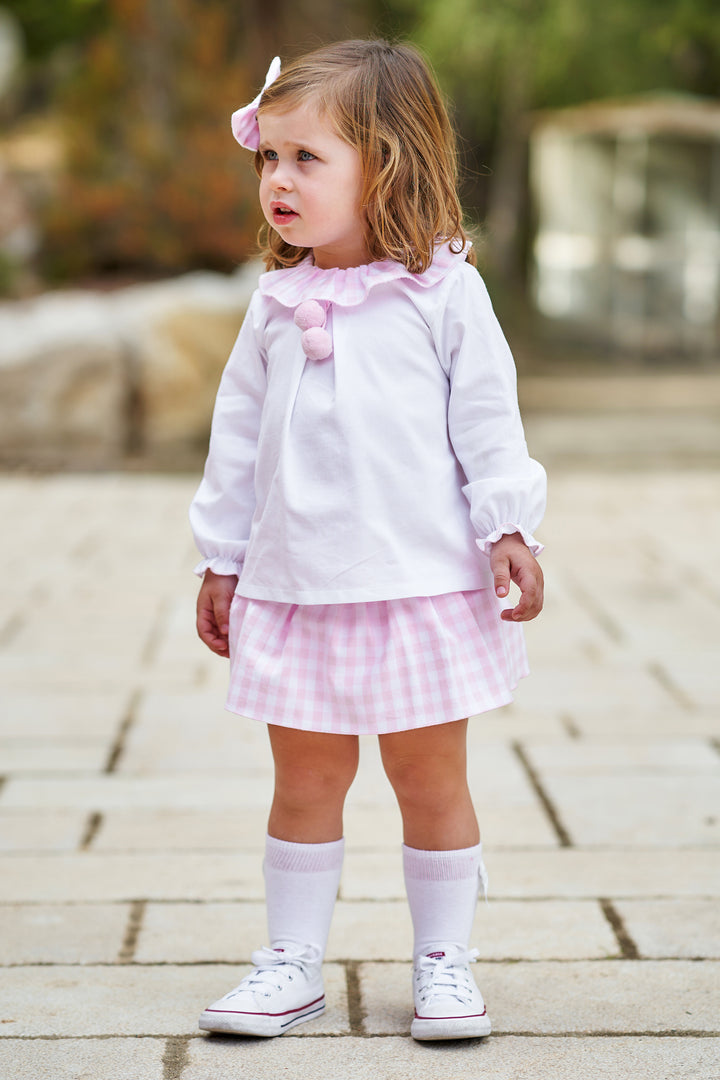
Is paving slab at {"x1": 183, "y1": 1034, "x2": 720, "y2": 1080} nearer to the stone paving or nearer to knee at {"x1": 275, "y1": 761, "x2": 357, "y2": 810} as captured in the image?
the stone paving

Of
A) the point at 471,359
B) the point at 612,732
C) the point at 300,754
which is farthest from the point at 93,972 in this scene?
the point at 612,732

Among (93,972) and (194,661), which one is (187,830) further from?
(194,661)

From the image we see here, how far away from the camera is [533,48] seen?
1339 cm

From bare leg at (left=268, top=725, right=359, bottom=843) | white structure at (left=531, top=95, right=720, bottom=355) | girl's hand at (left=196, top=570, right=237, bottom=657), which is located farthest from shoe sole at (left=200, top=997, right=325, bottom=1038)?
white structure at (left=531, top=95, right=720, bottom=355)

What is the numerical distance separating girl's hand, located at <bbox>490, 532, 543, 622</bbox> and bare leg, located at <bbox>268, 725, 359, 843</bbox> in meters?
0.31

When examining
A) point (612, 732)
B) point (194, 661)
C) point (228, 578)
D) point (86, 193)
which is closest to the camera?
point (228, 578)

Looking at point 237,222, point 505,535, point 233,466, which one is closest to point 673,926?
→ point 505,535

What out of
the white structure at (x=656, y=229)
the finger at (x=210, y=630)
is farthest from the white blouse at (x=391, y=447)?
the white structure at (x=656, y=229)

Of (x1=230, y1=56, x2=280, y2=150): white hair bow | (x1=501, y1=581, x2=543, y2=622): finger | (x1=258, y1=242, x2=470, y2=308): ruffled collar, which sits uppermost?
(x1=230, y1=56, x2=280, y2=150): white hair bow

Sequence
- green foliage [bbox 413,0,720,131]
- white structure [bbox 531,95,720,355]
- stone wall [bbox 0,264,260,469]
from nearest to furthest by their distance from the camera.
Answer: stone wall [bbox 0,264,260,469] → white structure [bbox 531,95,720,355] → green foliage [bbox 413,0,720,131]

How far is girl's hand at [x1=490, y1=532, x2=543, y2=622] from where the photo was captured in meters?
1.70

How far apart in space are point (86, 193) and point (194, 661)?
294 inches

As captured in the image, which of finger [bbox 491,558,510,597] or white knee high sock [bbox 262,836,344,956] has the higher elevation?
finger [bbox 491,558,510,597]

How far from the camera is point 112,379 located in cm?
736
